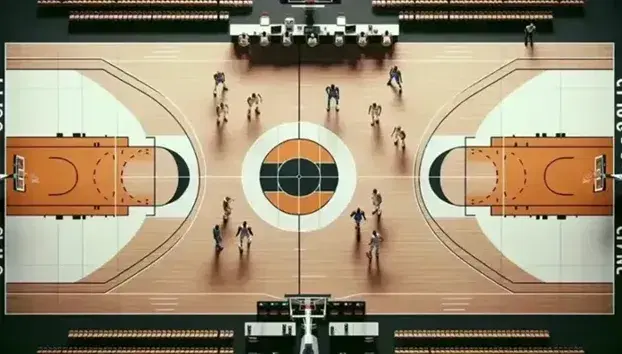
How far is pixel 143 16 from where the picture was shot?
1097cm

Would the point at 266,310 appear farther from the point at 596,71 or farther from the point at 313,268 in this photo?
the point at 596,71

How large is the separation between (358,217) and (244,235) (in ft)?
6.79

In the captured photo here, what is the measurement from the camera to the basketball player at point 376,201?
1087cm

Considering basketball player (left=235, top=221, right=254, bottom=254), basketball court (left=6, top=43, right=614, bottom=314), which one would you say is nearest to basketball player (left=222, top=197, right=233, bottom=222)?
basketball court (left=6, top=43, right=614, bottom=314)

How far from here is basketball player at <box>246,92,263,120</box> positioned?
10867 mm

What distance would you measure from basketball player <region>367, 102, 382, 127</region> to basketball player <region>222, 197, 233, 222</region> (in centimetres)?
295

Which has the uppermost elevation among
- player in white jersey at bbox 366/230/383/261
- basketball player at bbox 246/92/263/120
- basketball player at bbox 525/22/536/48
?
basketball player at bbox 525/22/536/48

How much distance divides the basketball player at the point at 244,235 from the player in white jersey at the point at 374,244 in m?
2.15

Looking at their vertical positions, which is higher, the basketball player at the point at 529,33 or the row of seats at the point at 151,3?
the row of seats at the point at 151,3

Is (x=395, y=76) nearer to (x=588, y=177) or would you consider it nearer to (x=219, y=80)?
(x=219, y=80)

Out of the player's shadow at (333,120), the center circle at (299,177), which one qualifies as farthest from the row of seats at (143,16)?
the center circle at (299,177)

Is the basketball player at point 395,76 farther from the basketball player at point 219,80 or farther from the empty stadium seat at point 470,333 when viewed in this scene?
the empty stadium seat at point 470,333

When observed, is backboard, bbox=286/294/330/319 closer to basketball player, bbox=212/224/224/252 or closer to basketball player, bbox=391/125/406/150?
basketball player, bbox=212/224/224/252

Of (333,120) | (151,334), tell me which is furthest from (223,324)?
(333,120)
